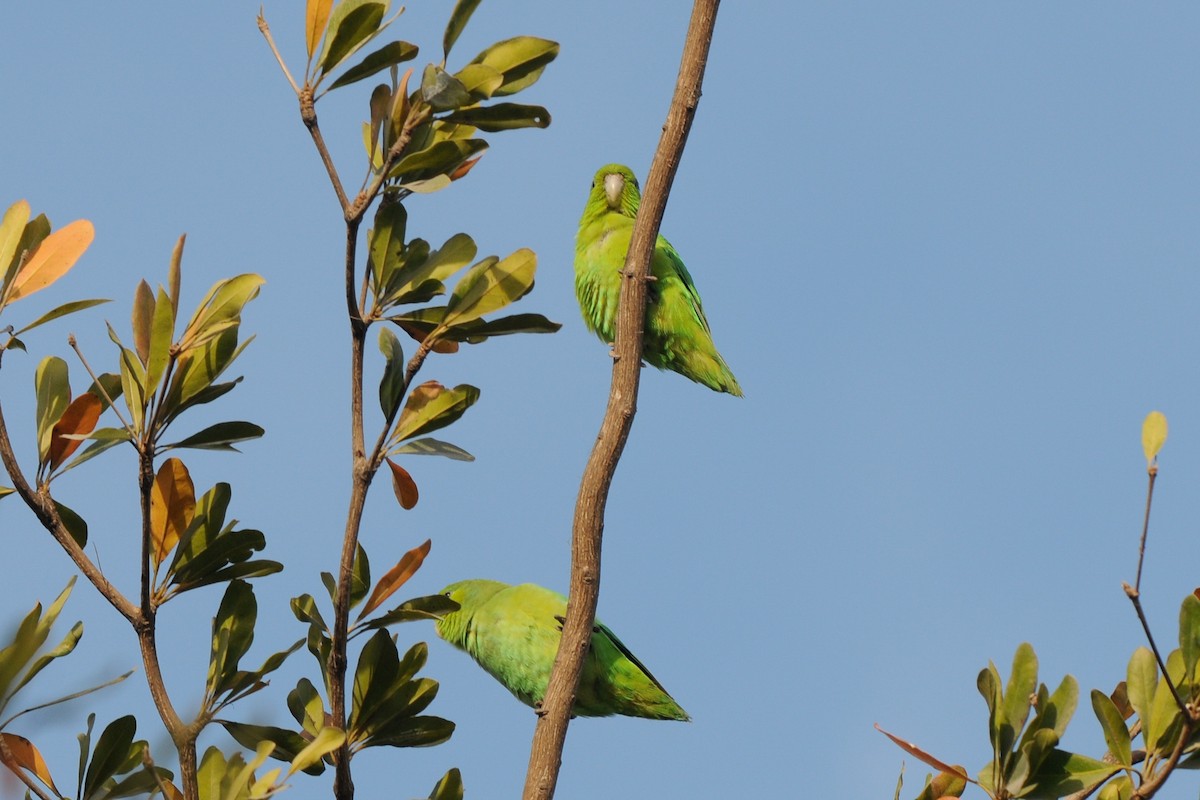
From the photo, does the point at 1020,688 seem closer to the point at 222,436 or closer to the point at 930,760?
the point at 930,760

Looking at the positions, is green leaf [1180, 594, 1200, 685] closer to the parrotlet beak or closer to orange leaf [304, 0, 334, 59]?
orange leaf [304, 0, 334, 59]

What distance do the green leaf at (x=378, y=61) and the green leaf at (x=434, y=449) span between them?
0.75 m

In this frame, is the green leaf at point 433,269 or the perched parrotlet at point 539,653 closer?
the green leaf at point 433,269

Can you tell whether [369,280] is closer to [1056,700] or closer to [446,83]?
[446,83]

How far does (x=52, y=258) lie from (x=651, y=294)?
3.56 meters

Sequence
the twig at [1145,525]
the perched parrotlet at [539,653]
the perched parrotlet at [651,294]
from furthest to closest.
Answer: the perched parrotlet at [651,294]
the perched parrotlet at [539,653]
the twig at [1145,525]

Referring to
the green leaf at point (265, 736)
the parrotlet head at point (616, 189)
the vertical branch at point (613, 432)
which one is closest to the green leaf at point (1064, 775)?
the vertical branch at point (613, 432)

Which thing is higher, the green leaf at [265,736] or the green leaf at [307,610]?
the green leaf at [307,610]

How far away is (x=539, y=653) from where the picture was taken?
5.20 m

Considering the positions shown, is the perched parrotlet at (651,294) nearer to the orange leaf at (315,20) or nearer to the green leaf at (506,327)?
the green leaf at (506,327)

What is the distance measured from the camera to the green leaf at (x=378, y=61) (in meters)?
2.35

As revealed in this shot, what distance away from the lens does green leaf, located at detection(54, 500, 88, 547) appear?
95.9 inches

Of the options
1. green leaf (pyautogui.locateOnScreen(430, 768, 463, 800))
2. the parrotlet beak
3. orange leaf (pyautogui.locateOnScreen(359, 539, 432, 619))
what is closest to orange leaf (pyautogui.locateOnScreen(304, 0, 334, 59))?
orange leaf (pyautogui.locateOnScreen(359, 539, 432, 619))

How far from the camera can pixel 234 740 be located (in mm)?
2641
